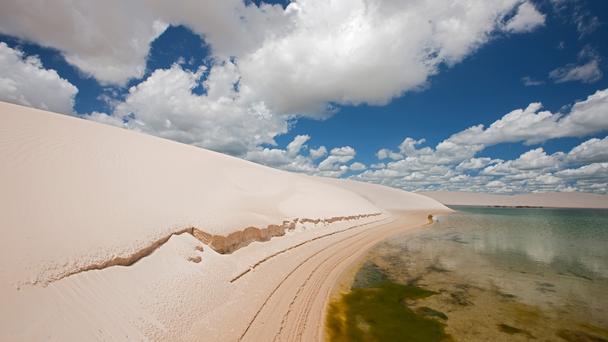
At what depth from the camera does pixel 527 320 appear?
965cm

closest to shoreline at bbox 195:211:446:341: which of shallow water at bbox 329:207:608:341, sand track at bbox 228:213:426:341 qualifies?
sand track at bbox 228:213:426:341

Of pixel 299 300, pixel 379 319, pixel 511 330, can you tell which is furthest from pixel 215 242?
pixel 511 330

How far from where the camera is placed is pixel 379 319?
958 cm

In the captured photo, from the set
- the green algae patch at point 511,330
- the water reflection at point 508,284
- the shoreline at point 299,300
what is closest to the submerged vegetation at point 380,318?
the shoreline at point 299,300

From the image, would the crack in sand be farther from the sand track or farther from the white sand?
the sand track

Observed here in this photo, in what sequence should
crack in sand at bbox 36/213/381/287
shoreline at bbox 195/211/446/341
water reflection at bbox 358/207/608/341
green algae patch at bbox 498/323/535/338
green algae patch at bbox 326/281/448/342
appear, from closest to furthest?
crack in sand at bbox 36/213/381/287 → shoreline at bbox 195/211/446/341 → green algae patch at bbox 326/281/448/342 → green algae patch at bbox 498/323/535/338 → water reflection at bbox 358/207/608/341

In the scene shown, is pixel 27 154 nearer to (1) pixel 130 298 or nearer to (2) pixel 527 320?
(1) pixel 130 298

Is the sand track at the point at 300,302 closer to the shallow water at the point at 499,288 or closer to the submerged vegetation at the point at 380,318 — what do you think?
the submerged vegetation at the point at 380,318

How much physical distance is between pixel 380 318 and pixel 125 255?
8216 millimetres

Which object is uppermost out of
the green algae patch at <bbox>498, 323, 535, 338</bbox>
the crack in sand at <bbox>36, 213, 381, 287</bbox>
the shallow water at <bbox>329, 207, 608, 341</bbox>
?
the crack in sand at <bbox>36, 213, 381, 287</bbox>

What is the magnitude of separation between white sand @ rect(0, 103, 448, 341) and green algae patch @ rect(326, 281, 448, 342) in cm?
76

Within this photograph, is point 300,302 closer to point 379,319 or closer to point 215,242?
point 379,319

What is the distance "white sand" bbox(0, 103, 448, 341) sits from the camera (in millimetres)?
6078

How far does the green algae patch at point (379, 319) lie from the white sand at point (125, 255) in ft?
2.49
